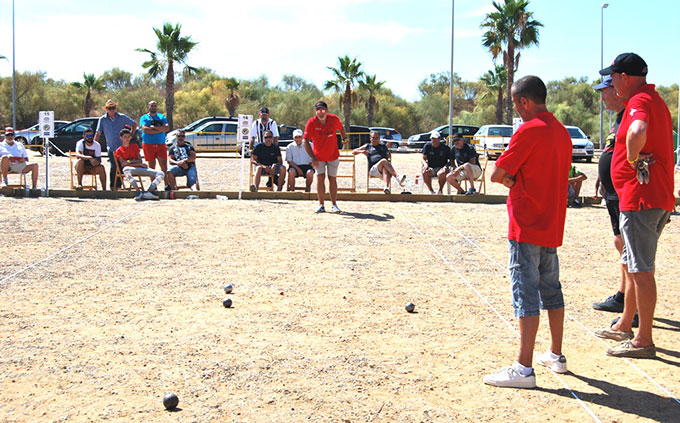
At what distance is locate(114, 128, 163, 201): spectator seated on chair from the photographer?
1339 cm

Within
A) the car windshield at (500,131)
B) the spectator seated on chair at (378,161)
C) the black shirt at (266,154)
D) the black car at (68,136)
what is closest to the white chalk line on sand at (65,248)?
the black shirt at (266,154)

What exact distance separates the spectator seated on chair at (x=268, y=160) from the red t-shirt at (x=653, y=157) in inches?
398

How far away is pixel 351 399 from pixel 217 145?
87.6 feet

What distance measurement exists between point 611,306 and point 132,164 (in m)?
9.99

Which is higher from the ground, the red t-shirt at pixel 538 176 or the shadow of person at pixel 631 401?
the red t-shirt at pixel 538 176

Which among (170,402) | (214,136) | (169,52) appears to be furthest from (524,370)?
(169,52)

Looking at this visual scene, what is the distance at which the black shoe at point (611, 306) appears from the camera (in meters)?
5.93

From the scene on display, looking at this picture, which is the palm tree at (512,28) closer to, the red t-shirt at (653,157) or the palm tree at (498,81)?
the palm tree at (498,81)

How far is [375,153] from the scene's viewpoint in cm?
1443

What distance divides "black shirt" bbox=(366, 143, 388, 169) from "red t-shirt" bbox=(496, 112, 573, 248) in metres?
10.2

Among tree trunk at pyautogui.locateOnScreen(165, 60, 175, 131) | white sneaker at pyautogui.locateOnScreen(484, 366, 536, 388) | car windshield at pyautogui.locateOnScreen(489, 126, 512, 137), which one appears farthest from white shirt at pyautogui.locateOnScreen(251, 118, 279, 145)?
tree trunk at pyautogui.locateOnScreen(165, 60, 175, 131)

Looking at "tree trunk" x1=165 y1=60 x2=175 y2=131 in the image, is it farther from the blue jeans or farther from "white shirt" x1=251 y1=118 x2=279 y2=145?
the blue jeans

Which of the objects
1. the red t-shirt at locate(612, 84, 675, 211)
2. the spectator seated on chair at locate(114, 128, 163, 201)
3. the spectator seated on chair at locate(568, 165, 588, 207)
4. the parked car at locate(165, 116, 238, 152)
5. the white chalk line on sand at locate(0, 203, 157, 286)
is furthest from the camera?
the parked car at locate(165, 116, 238, 152)

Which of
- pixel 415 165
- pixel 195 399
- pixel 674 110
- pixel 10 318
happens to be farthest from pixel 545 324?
pixel 674 110
